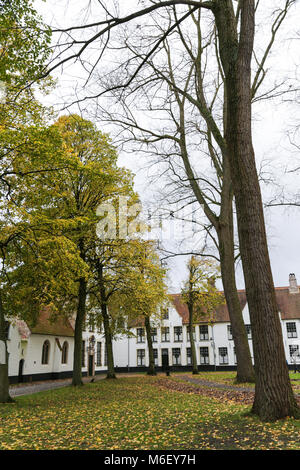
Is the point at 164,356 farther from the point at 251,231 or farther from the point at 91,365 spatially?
the point at 251,231

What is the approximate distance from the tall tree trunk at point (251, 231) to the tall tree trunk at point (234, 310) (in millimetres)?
8470

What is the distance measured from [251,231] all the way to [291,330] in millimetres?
40560

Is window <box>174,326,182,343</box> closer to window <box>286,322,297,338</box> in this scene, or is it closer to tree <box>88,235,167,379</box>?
window <box>286,322,297,338</box>

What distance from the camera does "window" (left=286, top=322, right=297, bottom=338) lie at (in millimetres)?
42062

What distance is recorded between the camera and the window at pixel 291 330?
42062mm

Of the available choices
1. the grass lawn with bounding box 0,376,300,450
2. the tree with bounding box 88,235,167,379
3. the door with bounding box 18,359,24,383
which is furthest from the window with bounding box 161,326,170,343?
the grass lawn with bounding box 0,376,300,450

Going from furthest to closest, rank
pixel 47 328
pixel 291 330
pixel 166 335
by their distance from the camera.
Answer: pixel 166 335
pixel 291 330
pixel 47 328

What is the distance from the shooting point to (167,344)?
47281 mm

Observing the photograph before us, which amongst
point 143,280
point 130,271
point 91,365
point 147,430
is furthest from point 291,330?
point 147,430

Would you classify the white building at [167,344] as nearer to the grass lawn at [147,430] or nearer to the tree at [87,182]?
the tree at [87,182]

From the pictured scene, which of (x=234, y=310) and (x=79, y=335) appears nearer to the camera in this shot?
(x=234, y=310)

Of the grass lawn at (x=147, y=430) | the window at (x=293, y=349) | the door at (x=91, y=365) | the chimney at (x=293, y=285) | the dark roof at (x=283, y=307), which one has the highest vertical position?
the chimney at (x=293, y=285)

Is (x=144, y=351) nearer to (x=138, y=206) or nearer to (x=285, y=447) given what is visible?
(x=138, y=206)

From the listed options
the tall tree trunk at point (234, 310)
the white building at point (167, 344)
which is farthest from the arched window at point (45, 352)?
the tall tree trunk at point (234, 310)
